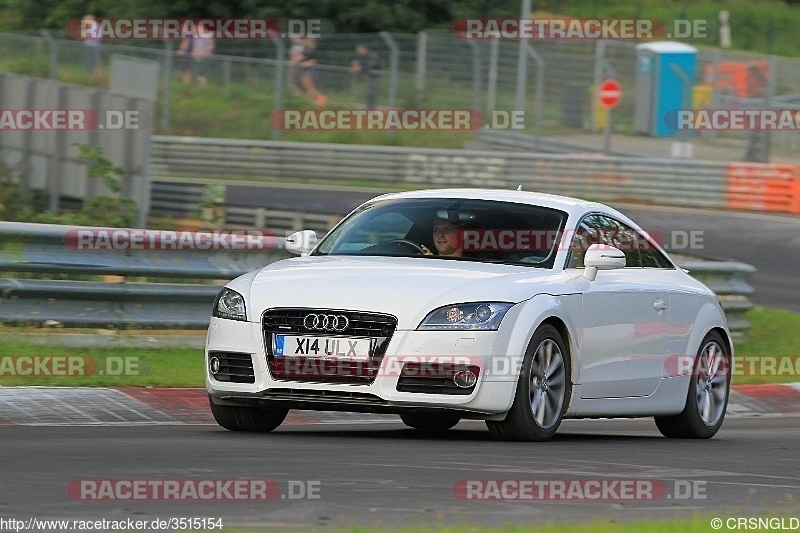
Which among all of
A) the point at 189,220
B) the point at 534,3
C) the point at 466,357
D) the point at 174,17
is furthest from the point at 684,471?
the point at 534,3

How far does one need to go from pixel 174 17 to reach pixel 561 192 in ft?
65.2

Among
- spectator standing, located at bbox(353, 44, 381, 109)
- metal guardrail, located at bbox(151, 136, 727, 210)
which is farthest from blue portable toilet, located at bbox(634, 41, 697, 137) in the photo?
spectator standing, located at bbox(353, 44, 381, 109)

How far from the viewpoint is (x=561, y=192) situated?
30.6 metres

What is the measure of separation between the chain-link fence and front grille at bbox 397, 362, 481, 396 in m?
25.5

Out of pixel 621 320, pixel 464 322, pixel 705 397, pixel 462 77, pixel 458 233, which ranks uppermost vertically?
pixel 462 77

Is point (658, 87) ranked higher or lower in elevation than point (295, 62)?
lower

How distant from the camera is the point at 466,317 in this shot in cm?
904
